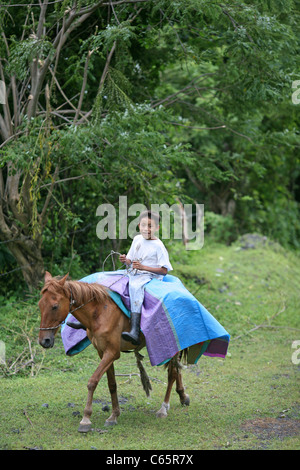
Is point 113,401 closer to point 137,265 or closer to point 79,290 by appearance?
point 79,290

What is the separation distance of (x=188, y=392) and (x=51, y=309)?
2.59 metres

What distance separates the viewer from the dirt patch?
5.07 m

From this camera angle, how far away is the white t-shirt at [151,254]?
554cm

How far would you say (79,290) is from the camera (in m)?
4.96

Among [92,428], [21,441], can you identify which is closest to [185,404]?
[92,428]

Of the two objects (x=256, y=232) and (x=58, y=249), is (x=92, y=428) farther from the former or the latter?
(x=256, y=232)

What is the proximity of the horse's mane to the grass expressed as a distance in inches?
46.9

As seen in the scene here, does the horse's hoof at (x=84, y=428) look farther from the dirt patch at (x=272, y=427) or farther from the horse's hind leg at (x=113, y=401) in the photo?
Answer: the dirt patch at (x=272, y=427)

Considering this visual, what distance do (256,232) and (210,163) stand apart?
719cm

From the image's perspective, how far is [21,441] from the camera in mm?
4695

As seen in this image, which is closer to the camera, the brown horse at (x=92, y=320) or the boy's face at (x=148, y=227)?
the brown horse at (x=92, y=320)

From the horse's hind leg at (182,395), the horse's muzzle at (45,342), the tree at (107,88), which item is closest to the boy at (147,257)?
the horse's muzzle at (45,342)

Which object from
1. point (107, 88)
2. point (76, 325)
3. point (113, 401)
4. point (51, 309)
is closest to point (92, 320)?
point (76, 325)

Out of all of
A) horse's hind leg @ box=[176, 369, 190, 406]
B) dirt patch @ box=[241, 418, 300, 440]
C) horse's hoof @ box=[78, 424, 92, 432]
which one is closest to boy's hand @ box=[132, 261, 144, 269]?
horse's hind leg @ box=[176, 369, 190, 406]
